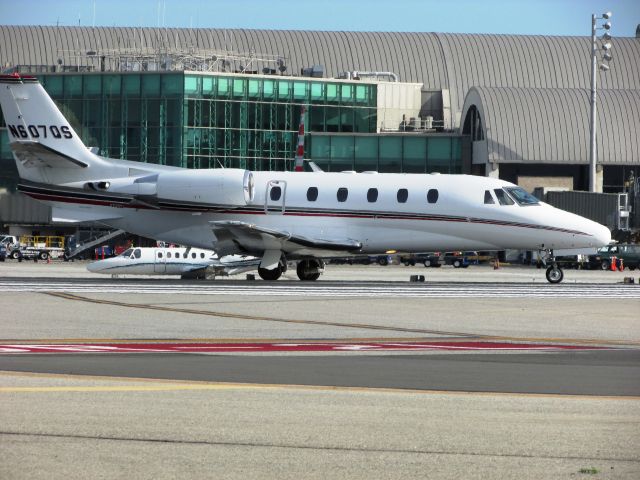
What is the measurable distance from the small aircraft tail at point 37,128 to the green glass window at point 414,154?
50699mm

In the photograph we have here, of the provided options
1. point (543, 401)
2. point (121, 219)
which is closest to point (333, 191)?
point (121, 219)

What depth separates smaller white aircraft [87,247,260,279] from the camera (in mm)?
51750

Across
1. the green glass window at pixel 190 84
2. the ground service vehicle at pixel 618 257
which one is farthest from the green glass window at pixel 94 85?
the ground service vehicle at pixel 618 257

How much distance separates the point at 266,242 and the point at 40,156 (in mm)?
8071

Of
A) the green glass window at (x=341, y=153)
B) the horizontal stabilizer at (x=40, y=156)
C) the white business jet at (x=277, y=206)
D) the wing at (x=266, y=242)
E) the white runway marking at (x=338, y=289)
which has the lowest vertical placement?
the white runway marking at (x=338, y=289)

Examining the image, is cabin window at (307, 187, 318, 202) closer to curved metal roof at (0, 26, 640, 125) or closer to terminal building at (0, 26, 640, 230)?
terminal building at (0, 26, 640, 230)

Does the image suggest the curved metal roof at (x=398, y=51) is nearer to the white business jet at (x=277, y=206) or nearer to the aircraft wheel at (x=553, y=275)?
the aircraft wheel at (x=553, y=275)

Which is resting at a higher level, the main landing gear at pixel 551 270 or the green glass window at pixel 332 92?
the green glass window at pixel 332 92

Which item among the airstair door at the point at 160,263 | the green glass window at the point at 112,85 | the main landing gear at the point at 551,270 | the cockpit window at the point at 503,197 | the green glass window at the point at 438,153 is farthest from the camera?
the green glass window at the point at 438,153

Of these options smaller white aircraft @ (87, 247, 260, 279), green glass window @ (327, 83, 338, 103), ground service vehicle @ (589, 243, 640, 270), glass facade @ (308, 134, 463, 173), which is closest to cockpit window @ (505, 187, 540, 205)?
smaller white aircraft @ (87, 247, 260, 279)

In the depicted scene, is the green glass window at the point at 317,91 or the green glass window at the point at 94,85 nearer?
the green glass window at the point at 94,85

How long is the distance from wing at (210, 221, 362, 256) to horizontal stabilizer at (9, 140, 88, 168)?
5.47 metres

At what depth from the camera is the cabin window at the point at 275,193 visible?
129 ft

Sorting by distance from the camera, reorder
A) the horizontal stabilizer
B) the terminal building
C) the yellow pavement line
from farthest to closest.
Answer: the terminal building < the horizontal stabilizer < the yellow pavement line
